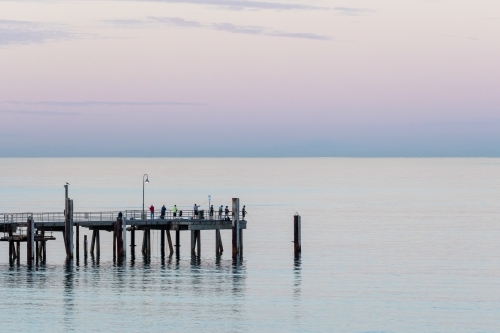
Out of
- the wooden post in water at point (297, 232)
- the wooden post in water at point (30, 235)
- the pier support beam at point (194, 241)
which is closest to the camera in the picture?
the wooden post in water at point (30, 235)

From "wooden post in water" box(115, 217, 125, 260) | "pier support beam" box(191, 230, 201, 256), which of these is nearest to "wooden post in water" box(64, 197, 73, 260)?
"wooden post in water" box(115, 217, 125, 260)

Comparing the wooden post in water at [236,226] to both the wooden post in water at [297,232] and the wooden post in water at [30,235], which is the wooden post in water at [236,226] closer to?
the wooden post in water at [297,232]

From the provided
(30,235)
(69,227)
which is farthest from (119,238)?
(30,235)

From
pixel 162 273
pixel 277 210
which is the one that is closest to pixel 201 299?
pixel 162 273

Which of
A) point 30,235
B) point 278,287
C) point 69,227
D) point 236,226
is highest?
point 69,227

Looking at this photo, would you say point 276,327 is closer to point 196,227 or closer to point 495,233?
point 196,227

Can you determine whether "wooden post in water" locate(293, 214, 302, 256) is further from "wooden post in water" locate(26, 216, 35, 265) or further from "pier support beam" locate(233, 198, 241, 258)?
"wooden post in water" locate(26, 216, 35, 265)

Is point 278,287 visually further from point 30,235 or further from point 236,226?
point 30,235

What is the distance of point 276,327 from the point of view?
5212 cm

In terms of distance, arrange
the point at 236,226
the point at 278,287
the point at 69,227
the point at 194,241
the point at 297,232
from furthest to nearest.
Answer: the point at 194,241 → the point at 297,232 → the point at 236,226 → the point at 69,227 → the point at 278,287

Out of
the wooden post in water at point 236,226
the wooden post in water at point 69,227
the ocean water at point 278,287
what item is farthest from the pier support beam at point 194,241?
the wooden post in water at point 69,227

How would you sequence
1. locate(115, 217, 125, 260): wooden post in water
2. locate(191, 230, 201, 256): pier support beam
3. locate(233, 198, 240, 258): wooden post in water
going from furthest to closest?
locate(191, 230, 201, 256): pier support beam
locate(233, 198, 240, 258): wooden post in water
locate(115, 217, 125, 260): wooden post in water

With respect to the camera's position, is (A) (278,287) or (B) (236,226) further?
(B) (236,226)

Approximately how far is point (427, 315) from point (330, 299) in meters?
6.88
